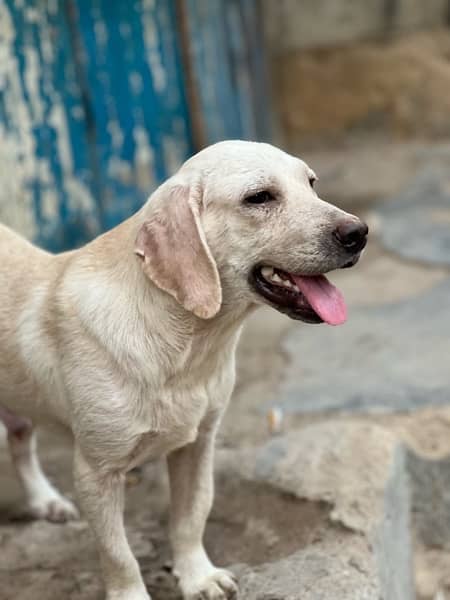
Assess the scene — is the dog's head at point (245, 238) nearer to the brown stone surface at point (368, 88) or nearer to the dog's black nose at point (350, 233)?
the dog's black nose at point (350, 233)

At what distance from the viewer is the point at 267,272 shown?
2.43 m

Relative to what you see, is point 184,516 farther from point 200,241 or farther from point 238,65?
point 238,65

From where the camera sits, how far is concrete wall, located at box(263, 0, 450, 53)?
8531mm

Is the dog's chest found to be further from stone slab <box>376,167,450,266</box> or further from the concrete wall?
the concrete wall

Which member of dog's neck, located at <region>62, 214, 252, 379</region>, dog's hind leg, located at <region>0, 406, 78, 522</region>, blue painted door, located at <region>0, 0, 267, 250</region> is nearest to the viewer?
dog's neck, located at <region>62, 214, 252, 379</region>

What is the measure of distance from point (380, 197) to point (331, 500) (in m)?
4.52

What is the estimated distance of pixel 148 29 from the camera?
568cm

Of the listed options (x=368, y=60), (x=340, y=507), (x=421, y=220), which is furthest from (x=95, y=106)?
(x=368, y=60)

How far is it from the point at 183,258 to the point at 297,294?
33 cm

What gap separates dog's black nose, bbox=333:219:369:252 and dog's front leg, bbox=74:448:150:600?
0.90 m

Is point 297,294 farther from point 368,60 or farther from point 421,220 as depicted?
point 368,60

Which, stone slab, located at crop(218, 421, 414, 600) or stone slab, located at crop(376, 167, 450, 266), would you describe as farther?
stone slab, located at crop(376, 167, 450, 266)

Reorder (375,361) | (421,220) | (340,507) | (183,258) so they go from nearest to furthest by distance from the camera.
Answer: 1. (183,258)
2. (340,507)
3. (375,361)
4. (421,220)

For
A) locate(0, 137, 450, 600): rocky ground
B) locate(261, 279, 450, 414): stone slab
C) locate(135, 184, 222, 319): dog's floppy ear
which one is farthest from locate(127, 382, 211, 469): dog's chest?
locate(261, 279, 450, 414): stone slab
